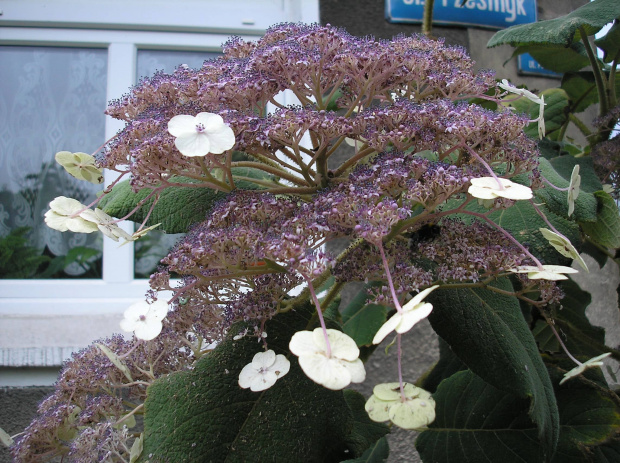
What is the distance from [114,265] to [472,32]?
3.57 ft

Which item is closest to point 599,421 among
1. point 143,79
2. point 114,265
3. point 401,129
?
point 401,129

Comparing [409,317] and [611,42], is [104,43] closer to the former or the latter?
[611,42]

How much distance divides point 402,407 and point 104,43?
1.30 m

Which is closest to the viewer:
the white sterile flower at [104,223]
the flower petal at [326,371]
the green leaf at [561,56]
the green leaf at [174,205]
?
the flower petal at [326,371]

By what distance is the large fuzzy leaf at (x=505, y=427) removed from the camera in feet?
1.75

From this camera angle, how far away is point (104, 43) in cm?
131

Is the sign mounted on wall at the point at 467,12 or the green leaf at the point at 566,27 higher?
the sign mounted on wall at the point at 467,12

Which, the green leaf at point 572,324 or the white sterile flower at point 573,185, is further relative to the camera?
the green leaf at point 572,324

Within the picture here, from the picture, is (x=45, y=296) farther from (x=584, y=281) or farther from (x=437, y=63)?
(x=584, y=281)

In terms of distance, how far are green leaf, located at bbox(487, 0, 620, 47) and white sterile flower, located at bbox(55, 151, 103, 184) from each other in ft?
1.62

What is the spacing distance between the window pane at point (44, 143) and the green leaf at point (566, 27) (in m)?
1.05

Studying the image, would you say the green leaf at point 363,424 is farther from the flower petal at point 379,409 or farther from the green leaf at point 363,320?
the flower petal at point 379,409

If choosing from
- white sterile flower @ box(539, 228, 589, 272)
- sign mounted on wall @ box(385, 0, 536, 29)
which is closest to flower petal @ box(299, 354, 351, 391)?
white sterile flower @ box(539, 228, 589, 272)

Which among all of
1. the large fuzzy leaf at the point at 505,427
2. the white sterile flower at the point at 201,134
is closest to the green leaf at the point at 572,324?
the large fuzzy leaf at the point at 505,427
